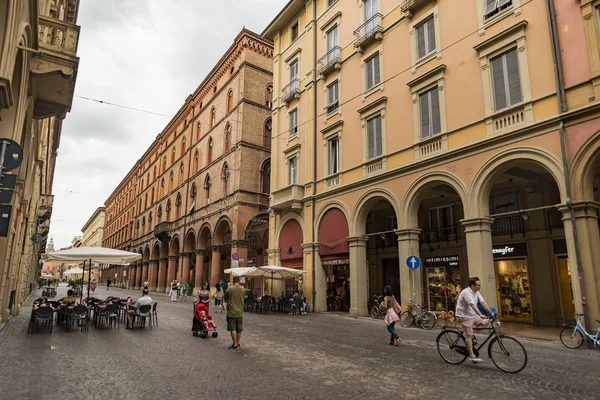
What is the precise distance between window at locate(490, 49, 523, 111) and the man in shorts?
26.5ft

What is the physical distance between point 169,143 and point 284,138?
94.6 ft

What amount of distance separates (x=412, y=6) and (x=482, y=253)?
10.7m

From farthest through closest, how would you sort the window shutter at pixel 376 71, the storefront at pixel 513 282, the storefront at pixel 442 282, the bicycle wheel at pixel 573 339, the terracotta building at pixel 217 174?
the terracotta building at pixel 217 174 < the window shutter at pixel 376 71 < the storefront at pixel 442 282 < the storefront at pixel 513 282 < the bicycle wheel at pixel 573 339

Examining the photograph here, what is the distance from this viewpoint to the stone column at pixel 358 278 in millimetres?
17891

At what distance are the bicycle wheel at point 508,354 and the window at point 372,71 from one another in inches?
551

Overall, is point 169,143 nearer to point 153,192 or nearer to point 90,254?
point 153,192

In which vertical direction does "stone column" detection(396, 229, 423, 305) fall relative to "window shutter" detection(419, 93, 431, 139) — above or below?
below

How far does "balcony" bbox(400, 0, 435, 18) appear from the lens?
16.5 meters

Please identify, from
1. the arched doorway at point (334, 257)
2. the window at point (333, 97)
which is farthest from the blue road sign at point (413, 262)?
the window at point (333, 97)

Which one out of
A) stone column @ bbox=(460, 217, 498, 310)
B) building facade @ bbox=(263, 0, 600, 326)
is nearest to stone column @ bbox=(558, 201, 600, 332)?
building facade @ bbox=(263, 0, 600, 326)

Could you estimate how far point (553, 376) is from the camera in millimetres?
6777

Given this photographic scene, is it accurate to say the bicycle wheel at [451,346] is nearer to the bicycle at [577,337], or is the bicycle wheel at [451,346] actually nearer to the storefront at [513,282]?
the bicycle at [577,337]

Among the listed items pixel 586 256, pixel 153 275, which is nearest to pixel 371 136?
pixel 586 256

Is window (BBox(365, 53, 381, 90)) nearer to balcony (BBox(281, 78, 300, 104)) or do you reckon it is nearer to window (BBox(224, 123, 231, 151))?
balcony (BBox(281, 78, 300, 104))
